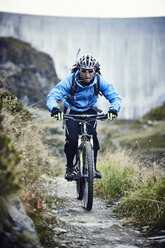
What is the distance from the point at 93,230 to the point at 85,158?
4.03 ft

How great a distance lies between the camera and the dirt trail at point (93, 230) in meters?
3.06

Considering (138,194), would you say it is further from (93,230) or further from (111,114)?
(111,114)

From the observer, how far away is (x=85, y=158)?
4441 mm

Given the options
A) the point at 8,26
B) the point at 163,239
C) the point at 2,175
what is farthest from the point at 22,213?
the point at 8,26

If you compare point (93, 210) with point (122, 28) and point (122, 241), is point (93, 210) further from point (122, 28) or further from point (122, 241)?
point (122, 28)

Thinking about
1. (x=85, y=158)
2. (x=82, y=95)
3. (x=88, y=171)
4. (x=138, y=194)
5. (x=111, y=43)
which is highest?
(x=111, y=43)

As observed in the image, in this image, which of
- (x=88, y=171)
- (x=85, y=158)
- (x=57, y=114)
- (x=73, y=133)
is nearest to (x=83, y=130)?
(x=73, y=133)

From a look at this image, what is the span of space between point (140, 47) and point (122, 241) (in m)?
50.6

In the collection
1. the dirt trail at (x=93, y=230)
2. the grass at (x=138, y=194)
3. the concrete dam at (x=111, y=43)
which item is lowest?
the dirt trail at (x=93, y=230)

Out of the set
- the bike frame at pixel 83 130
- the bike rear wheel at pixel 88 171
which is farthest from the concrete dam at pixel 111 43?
the bike rear wheel at pixel 88 171

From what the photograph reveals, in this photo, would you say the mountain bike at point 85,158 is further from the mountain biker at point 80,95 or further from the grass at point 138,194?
the grass at point 138,194

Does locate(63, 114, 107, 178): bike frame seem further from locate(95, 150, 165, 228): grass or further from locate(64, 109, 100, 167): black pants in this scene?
locate(95, 150, 165, 228): grass

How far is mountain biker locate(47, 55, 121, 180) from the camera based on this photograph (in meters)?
4.61

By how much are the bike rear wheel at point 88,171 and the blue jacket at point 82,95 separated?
81cm
